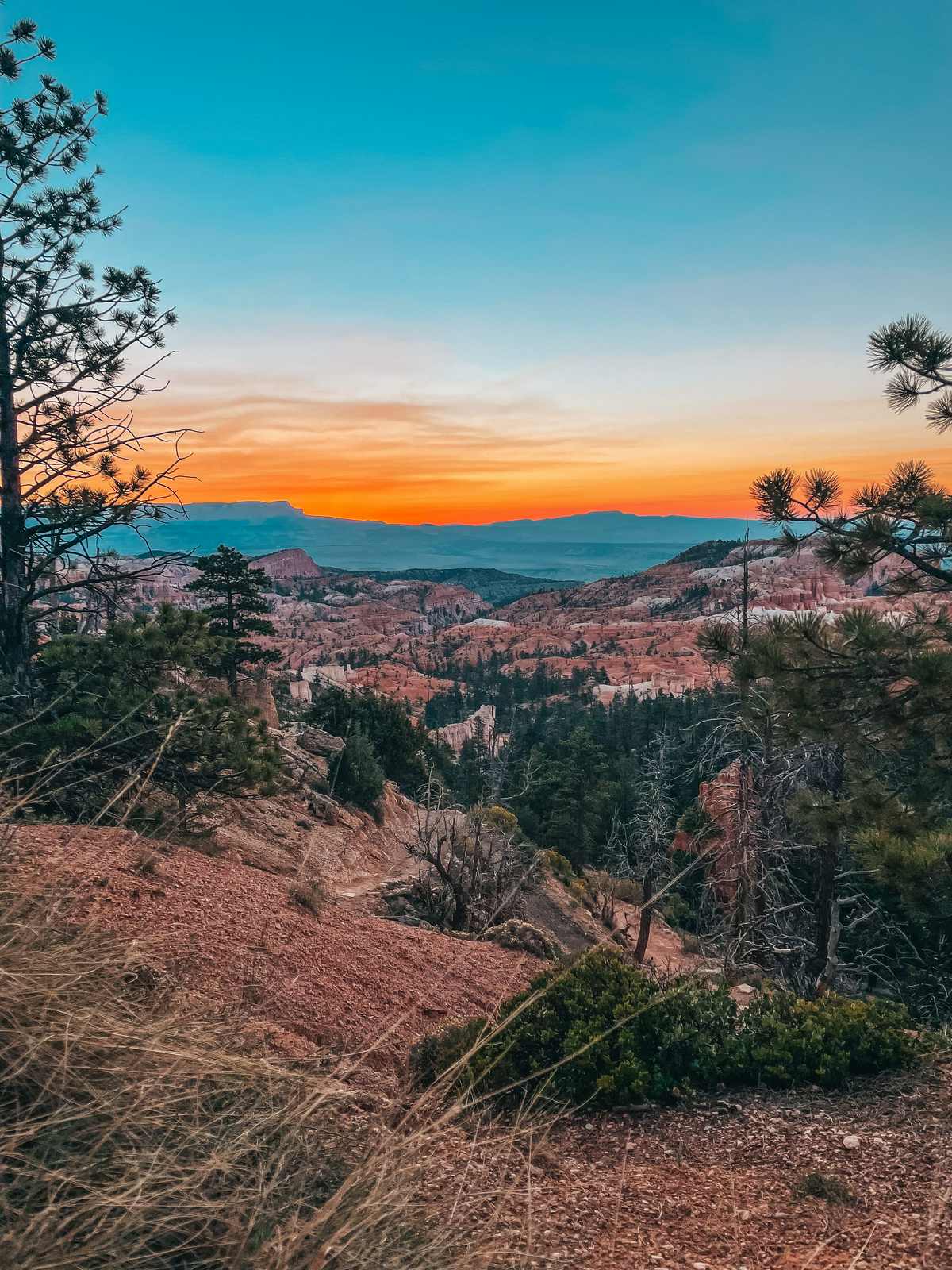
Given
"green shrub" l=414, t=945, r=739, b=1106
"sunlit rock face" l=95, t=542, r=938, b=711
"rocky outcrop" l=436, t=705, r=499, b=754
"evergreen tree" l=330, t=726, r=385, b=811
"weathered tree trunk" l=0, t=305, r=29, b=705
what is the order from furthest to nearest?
"sunlit rock face" l=95, t=542, r=938, b=711, "rocky outcrop" l=436, t=705, r=499, b=754, "evergreen tree" l=330, t=726, r=385, b=811, "weathered tree trunk" l=0, t=305, r=29, b=705, "green shrub" l=414, t=945, r=739, b=1106

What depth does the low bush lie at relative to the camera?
4.69 meters

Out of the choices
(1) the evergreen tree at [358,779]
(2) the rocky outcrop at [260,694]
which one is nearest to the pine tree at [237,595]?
(2) the rocky outcrop at [260,694]

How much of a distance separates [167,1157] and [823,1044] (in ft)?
15.0

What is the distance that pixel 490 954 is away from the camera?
317 inches

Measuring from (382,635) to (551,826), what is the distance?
366 feet

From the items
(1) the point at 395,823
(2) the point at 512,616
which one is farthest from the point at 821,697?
(2) the point at 512,616

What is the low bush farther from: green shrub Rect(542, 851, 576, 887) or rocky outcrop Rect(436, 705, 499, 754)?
rocky outcrop Rect(436, 705, 499, 754)

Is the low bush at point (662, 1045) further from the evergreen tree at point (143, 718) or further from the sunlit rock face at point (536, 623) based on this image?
the sunlit rock face at point (536, 623)

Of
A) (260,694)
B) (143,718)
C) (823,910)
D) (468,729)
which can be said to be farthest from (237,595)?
(468,729)

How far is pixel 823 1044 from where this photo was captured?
5016mm

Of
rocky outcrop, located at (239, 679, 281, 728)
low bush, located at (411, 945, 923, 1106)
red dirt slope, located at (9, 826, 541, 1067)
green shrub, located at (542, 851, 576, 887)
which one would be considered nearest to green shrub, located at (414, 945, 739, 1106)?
low bush, located at (411, 945, 923, 1106)

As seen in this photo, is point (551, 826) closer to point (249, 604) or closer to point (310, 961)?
point (249, 604)

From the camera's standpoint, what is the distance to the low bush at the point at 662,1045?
469 cm

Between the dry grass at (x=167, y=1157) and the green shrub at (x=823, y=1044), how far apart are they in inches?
124
